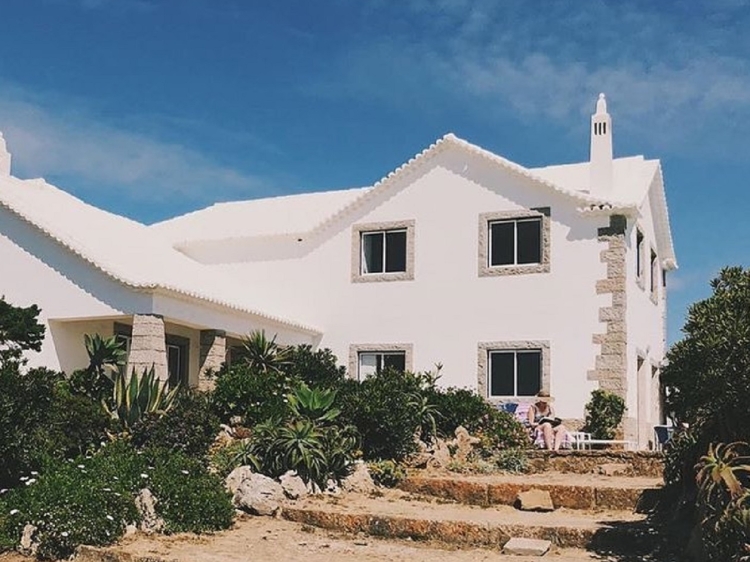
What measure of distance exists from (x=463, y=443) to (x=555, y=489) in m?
3.92

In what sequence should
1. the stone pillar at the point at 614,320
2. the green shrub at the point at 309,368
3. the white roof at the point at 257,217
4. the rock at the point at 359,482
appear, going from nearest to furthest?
the rock at the point at 359,482, the stone pillar at the point at 614,320, the green shrub at the point at 309,368, the white roof at the point at 257,217

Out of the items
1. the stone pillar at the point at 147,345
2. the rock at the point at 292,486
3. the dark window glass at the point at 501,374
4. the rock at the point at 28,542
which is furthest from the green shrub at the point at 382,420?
the dark window glass at the point at 501,374

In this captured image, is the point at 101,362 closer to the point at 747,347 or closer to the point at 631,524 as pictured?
the point at 631,524

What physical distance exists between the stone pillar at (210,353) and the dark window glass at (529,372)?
651cm

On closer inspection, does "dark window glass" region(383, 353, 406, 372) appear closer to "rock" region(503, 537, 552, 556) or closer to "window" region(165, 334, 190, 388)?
"window" region(165, 334, 190, 388)

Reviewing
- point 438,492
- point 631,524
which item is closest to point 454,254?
point 438,492

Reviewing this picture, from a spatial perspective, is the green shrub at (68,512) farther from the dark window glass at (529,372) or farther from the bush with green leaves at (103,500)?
the dark window glass at (529,372)

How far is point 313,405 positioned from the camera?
14133 mm

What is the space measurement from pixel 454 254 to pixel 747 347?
542 inches

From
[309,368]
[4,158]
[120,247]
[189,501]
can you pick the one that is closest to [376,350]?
[309,368]

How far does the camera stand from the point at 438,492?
13.0 meters

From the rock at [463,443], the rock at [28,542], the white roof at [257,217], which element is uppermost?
the white roof at [257,217]

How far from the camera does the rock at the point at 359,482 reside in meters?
13.3

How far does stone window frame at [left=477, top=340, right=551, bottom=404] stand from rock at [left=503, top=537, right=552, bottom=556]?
35.1 feet
